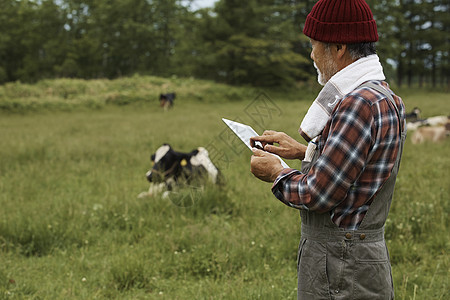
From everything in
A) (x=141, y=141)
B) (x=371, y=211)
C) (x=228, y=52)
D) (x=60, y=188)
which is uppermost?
(x=371, y=211)

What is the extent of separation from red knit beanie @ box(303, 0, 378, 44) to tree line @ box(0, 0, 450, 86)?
82.2 ft

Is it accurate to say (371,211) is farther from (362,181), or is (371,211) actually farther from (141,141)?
(141,141)

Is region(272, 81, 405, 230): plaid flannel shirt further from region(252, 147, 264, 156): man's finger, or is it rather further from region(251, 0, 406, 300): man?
region(252, 147, 264, 156): man's finger

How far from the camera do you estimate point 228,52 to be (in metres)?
28.1

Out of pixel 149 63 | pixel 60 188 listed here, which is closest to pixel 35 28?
pixel 149 63

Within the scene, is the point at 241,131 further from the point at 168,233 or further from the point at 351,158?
the point at 168,233

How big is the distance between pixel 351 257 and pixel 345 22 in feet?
2.78

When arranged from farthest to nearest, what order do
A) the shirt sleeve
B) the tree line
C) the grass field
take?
the tree line < the grass field < the shirt sleeve

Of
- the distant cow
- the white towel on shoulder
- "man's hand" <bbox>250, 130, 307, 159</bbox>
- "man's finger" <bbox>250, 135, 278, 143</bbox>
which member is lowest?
the distant cow

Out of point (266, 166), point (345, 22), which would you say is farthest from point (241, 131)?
point (345, 22)

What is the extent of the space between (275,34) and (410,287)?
84.1ft

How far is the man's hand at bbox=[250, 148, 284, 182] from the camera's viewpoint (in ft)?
5.56

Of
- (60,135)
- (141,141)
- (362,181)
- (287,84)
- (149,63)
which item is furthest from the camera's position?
(149,63)

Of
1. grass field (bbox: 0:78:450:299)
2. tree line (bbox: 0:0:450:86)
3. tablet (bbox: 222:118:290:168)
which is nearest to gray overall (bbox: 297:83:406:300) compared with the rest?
tablet (bbox: 222:118:290:168)
